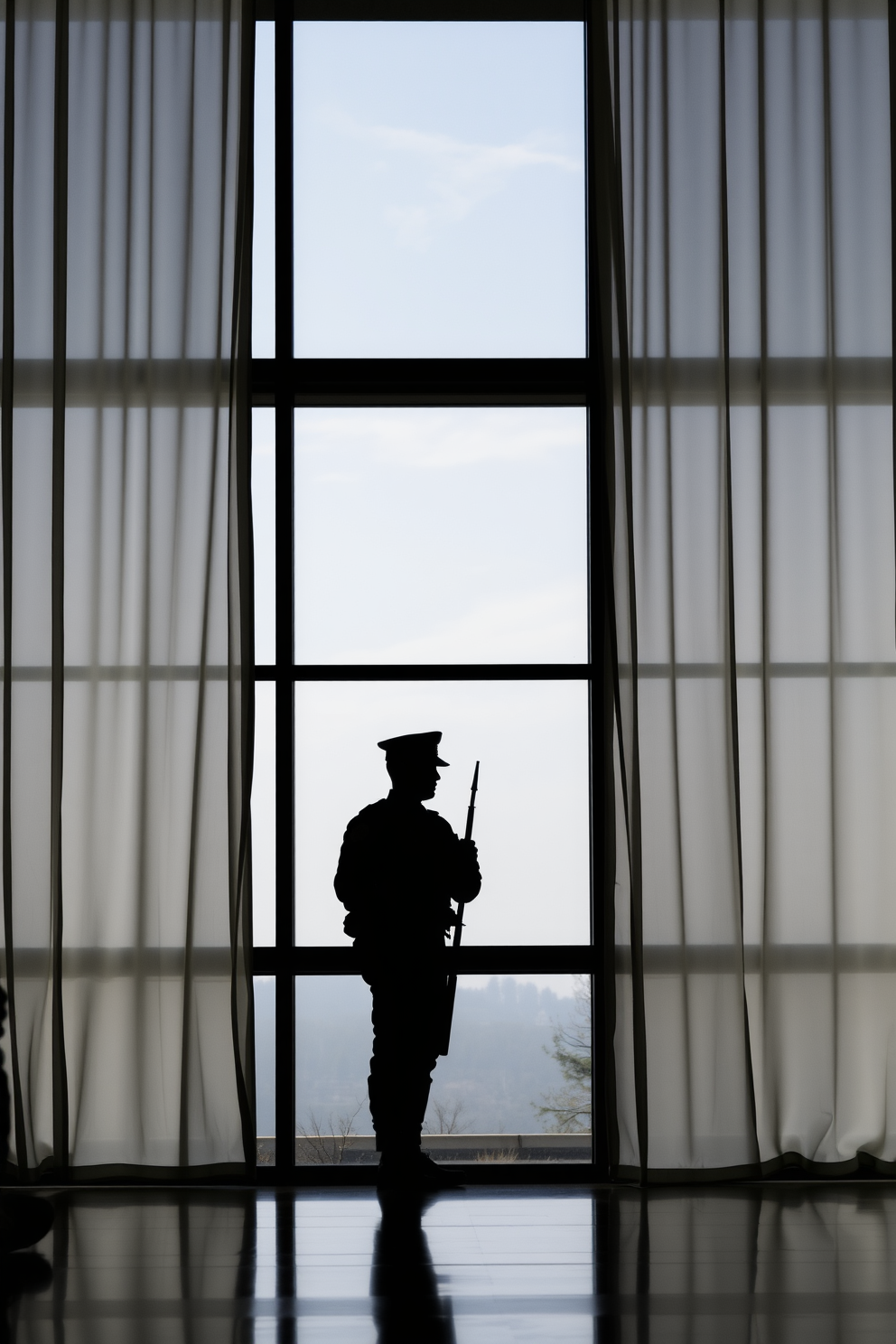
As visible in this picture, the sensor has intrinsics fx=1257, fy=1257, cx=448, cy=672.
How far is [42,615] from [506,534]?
5.74 feet

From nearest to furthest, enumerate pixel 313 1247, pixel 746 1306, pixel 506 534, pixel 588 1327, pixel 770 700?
pixel 588 1327
pixel 746 1306
pixel 313 1247
pixel 770 700
pixel 506 534

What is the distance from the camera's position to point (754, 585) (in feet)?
14.5

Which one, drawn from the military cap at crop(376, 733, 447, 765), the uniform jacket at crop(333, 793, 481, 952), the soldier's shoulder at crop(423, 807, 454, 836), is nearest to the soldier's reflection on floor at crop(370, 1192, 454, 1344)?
the uniform jacket at crop(333, 793, 481, 952)

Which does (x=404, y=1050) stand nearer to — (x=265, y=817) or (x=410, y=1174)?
(x=410, y=1174)

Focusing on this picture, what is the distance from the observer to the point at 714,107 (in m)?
4.51

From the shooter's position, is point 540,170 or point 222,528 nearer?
point 222,528

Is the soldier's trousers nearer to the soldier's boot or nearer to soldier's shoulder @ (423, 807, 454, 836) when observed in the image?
the soldier's boot

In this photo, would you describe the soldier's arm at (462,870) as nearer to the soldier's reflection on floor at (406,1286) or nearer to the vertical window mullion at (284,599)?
the vertical window mullion at (284,599)

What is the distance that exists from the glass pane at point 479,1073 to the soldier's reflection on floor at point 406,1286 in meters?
0.76

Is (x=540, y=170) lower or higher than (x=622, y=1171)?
higher

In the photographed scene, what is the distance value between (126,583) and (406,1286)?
2.46 metres

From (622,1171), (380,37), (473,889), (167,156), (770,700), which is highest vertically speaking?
(380,37)

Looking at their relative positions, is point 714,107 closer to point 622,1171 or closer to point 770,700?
point 770,700

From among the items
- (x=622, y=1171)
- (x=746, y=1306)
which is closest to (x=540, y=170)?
(x=622, y=1171)
